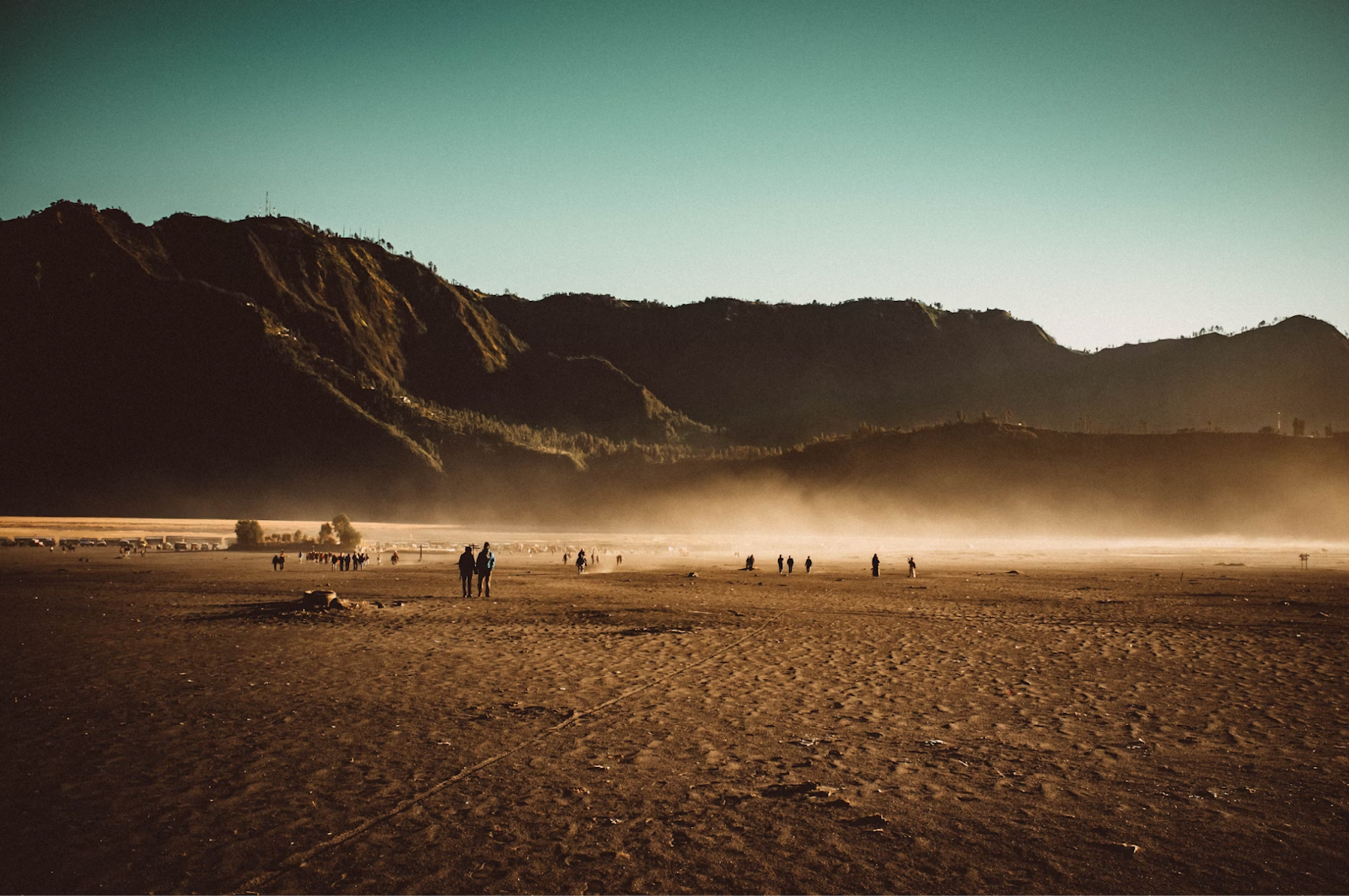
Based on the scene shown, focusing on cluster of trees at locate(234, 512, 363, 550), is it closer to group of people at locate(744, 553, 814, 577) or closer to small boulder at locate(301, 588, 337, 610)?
group of people at locate(744, 553, 814, 577)

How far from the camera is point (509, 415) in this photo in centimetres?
16888

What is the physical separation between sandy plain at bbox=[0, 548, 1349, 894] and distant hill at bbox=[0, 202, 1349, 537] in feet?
261

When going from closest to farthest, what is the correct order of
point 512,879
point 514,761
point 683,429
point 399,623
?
point 512,879 → point 514,761 → point 399,623 → point 683,429

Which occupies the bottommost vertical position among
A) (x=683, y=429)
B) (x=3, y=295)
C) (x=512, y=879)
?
(x=512, y=879)

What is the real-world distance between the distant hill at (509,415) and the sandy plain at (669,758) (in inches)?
3135

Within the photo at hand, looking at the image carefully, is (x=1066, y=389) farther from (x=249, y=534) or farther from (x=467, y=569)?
(x=467, y=569)

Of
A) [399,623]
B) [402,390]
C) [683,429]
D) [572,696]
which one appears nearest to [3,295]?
[402,390]

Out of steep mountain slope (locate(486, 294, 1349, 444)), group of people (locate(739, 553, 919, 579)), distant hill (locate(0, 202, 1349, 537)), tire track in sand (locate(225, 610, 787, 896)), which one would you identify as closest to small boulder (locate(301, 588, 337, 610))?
tire track in sand (locate(225, 610, 787, 896))

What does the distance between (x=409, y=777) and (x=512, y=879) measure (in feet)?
8.27

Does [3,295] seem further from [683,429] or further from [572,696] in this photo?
[572,696]

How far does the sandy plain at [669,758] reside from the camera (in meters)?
5.57

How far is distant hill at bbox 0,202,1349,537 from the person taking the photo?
9088 cm

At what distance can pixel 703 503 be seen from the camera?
112 m

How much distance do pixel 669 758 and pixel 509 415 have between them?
165m
